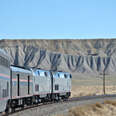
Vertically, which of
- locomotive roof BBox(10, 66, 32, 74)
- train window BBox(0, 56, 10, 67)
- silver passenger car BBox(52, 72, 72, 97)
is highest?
train window BBox(0, 56, 10, 67)

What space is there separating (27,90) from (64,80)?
67.2 ft

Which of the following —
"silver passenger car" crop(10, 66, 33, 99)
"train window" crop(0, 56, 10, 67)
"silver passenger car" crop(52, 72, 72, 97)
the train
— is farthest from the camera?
"silver passenger car" crop(52, 72, 72, 97)

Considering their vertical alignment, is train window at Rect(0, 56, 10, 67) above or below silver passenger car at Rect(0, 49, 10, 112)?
above

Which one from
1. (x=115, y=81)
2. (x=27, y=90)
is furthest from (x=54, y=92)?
(x=115, y=81)

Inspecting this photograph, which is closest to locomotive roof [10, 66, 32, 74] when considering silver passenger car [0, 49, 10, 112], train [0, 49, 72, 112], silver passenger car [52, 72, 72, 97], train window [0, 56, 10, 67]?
train [0, 49, 72, 112]

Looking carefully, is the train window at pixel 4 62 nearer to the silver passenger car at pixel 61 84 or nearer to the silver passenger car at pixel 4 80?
the silver passenger car at pixel 4 80

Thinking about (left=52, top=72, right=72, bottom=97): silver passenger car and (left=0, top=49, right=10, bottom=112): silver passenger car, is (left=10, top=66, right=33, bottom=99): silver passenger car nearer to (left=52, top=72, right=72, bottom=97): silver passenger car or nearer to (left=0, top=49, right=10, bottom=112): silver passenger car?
(left=0, top=49, right=10, bottom=112): silver passenger car

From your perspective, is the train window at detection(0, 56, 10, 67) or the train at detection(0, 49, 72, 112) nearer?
the train window at detection(0, 56, 10, 67)

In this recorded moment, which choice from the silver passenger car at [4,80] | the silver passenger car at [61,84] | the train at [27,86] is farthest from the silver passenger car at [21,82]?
the silver passenger car at [61,84]

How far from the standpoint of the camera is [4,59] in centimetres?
2494

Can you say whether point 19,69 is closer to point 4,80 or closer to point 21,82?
point 21,82

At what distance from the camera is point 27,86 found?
116 ft

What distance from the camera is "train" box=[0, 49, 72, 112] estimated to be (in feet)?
81.3

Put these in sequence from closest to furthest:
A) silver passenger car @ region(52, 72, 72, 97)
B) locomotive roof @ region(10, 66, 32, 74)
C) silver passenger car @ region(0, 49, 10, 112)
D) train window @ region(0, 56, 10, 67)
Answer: silver passenger car @ region(0, 49, 10, 112), train window @ region(0, 56, 10, 67), locomotive roof @ region(10, 66, 32, 74), silver passenger car @ region(52, 72, 72, 97)
